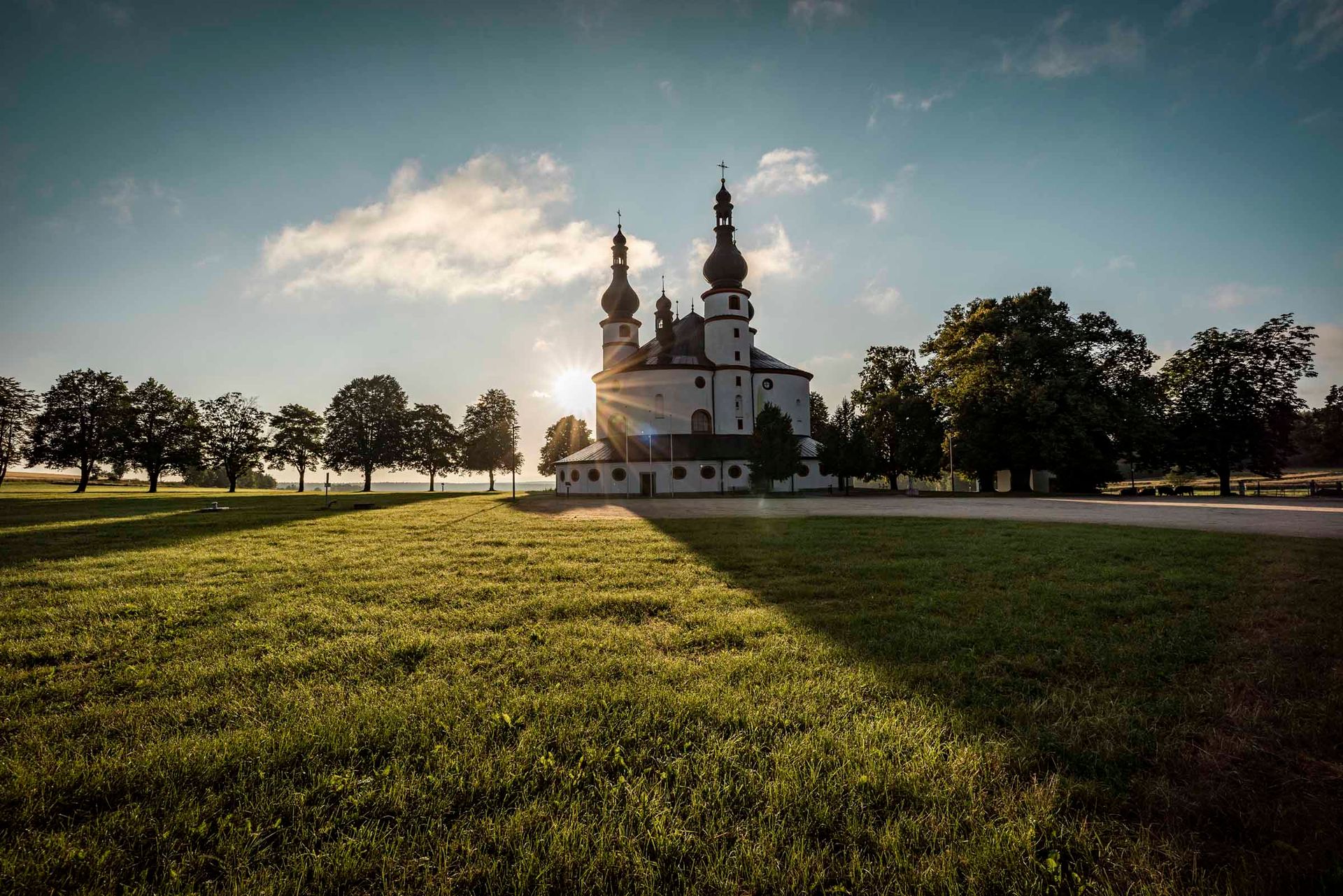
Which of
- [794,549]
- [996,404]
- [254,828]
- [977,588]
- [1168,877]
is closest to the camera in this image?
[1168,877]

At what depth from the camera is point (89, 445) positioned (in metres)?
50.0

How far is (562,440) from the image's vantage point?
71.4m

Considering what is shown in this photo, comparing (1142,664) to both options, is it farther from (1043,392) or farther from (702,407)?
(702,407)

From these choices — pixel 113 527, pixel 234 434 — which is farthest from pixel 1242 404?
pixel 234 434

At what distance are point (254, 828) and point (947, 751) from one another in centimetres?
336

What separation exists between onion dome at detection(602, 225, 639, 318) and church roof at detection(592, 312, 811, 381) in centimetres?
440

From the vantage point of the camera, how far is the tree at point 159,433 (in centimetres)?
5162

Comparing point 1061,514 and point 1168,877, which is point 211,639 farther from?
point 1061,514

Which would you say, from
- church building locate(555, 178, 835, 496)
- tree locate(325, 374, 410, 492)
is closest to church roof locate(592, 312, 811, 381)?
church building locate(555, 178, 835, 496)

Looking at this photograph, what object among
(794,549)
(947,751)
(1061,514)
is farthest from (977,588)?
(1061,514)

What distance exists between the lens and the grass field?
206 centimetres

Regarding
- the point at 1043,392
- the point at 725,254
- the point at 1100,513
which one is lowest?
the point at 1100,513

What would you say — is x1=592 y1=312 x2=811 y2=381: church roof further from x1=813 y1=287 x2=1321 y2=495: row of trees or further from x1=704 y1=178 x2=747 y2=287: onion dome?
x1=813 y1=287 x2=1321 y2=495: row of trees

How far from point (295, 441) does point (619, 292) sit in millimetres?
38567
